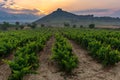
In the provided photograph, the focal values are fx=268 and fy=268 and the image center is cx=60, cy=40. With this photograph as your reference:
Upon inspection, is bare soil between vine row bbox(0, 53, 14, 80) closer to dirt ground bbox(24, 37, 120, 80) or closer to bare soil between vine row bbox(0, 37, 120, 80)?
bare soil between vine row bbox(0, 37, 120, 80)

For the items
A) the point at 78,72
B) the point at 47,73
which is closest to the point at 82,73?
the point at 78,72

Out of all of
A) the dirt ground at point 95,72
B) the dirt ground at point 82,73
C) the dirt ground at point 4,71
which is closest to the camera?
the dirt ground at point 82,73

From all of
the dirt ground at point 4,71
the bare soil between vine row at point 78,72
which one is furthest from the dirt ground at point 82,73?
the dirt ground at point 4,71

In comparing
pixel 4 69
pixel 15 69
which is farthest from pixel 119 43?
pixel 15 69

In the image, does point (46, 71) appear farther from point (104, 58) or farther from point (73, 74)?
point (104, 58)

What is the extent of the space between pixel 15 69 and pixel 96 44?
38.8 feet

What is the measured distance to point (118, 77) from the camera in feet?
62.6

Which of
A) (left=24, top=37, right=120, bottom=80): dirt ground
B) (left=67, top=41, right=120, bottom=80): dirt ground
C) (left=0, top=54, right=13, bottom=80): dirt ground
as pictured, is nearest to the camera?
(left=24, top=37, right=120, bottom=80): dirt ground

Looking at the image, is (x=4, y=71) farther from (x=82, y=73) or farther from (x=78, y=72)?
(x=82, y=73)

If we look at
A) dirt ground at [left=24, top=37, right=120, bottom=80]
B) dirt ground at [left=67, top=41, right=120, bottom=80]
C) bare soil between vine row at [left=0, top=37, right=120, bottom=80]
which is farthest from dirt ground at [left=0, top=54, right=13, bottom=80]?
dirt ground at [left=67, top=41, right=120, bottom=80]

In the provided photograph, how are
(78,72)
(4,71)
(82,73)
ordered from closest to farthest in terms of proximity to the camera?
(82,73), (78,72), (4,71)

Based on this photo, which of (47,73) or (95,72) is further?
(95,72)

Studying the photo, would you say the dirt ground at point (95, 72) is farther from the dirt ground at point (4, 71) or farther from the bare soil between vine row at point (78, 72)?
the dirt ground at point (4, 71)

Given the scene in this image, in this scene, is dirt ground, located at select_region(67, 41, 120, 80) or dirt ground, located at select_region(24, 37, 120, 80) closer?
dirt ground, located at select_region(24, 37, 120, 80)
